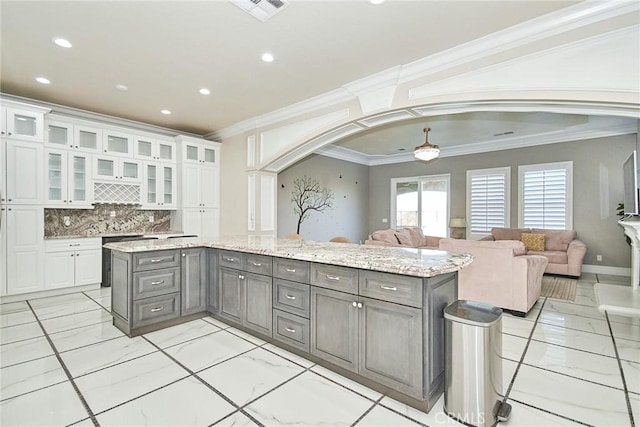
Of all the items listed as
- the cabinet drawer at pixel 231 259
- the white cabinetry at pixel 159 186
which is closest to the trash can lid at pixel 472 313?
the cabinet drawer at pixel 231 259

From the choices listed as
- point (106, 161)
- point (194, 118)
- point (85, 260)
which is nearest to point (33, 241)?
point (85, 260)

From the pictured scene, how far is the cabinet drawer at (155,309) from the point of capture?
3.11 meters

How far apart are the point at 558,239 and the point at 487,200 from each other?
5.66ft

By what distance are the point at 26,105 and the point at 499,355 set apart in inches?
A: 247

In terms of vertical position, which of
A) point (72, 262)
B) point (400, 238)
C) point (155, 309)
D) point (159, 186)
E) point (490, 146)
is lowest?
point (155, 309)

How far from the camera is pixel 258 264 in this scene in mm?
3006

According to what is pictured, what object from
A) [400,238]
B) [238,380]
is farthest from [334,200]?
[238,380]

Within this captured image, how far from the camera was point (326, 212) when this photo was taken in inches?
327

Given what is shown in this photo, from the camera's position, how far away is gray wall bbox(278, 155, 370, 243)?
7324 millimetres

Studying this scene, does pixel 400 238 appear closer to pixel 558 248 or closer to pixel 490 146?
pixel 558 248

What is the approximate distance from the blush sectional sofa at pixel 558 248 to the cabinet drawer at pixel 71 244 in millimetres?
8019

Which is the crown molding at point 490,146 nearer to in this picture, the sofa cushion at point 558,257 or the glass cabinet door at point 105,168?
the sofa cushion at point 558,257

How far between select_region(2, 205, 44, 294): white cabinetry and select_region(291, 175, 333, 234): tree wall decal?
15.2 feet

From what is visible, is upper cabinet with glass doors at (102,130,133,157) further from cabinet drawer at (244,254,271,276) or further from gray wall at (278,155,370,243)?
cabinet drawer at (244,254,271,276)
